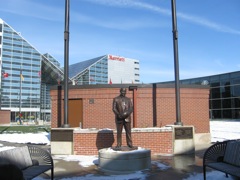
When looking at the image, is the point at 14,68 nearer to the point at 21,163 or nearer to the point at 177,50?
the point at 177,50

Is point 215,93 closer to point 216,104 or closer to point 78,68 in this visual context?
point 216,104

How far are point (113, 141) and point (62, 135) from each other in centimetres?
206

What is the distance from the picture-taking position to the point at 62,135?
11.7 meters

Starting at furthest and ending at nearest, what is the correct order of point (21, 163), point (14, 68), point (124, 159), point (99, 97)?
point (14, 68) → point (99, 97) → point (124, 159) → point (21, 163)

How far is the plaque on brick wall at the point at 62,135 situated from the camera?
11.6m

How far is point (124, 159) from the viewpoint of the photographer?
27.5ft

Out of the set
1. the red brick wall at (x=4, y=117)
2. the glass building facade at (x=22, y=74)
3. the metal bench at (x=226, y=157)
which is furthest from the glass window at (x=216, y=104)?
the metal bench at (x=226, y=157)

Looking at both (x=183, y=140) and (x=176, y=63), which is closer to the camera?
(x=183, y=140)

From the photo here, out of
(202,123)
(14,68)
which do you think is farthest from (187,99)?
(14,68)

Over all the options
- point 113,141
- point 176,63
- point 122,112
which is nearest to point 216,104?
point 176,63

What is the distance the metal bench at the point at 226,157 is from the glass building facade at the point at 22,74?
5818 cm

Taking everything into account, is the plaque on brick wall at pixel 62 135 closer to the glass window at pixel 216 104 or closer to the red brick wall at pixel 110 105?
the red brick wall at pixel 110 105

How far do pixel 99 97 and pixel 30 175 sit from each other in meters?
10.2

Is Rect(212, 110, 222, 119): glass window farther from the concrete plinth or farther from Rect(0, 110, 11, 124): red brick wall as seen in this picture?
the concrete plinth
